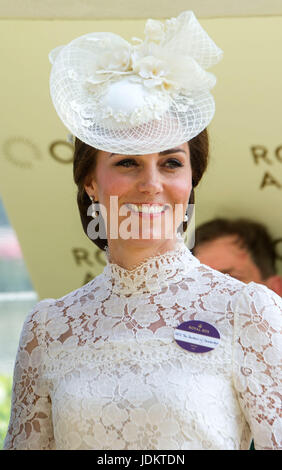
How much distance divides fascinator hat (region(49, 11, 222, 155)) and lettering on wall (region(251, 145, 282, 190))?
5.27ft

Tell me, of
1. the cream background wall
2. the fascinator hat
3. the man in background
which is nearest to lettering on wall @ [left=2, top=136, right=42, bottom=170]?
the cream background wall

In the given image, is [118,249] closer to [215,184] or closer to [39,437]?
[39,437]

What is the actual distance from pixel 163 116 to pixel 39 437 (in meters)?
0.98

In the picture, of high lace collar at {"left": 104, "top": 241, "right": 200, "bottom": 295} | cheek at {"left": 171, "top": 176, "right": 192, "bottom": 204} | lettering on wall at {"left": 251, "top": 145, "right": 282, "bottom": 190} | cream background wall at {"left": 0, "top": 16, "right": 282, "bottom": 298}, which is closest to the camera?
cheek at {"left": 171, "top": 176, "right": 192, "bottom": 204}

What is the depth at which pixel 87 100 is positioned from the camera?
245 centimetres

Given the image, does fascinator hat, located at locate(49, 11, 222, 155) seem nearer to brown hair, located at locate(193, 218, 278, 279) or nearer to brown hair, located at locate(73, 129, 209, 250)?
brown hair, located at locate(73, 129, 209, 250)

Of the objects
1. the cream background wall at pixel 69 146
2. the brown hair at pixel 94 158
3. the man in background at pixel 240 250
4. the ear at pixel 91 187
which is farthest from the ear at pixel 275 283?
the ear at pixel 91 187

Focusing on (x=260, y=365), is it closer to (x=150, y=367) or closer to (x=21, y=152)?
(x=150, y=367)

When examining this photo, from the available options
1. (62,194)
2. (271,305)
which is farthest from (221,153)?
(271,305)

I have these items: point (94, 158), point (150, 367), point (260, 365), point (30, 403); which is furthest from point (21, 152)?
point (260, 365)

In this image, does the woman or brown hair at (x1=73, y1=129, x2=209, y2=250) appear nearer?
the woman

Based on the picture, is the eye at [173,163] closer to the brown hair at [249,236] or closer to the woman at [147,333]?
the woman at [147,333]

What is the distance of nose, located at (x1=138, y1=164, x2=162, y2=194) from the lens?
90.8 inches

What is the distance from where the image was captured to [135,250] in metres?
2.45
